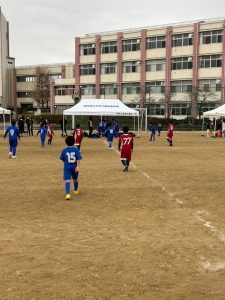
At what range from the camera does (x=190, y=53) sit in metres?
62.0

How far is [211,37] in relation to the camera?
2360 inches

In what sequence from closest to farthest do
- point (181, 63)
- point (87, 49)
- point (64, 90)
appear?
point (181, 63) < point (87, 49) < point (64, 90)

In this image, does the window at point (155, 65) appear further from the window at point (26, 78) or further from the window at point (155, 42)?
the window at point (26, 78)

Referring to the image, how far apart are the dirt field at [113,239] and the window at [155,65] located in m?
54.8

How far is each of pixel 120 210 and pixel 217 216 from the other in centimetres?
203

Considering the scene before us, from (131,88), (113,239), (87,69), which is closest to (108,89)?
(131,88)

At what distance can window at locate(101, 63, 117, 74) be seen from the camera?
227 feet

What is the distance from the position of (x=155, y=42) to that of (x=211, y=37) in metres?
9.57

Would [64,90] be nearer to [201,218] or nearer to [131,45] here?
[131,45]

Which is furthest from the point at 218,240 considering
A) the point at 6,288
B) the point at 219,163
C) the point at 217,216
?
the point at 219,163

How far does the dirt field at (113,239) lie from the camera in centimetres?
457

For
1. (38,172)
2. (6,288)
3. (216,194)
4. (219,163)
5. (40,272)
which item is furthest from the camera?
(219,163)

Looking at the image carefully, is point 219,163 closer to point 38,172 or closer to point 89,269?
point 38,172

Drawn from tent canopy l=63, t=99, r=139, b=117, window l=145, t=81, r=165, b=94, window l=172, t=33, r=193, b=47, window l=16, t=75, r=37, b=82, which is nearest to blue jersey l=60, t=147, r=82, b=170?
tent canopy l=63, t=99, r=139, b=117
